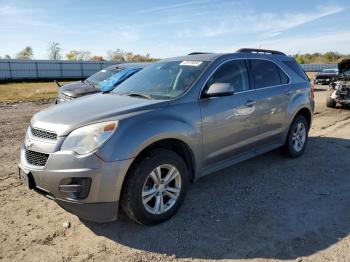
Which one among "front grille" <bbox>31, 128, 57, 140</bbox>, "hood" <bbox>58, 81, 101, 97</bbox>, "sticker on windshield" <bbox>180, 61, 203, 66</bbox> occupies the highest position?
"sticker on windshield" <bbox>180, 61, 203, 66</bbox>

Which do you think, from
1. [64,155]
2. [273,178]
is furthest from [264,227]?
[64,155]

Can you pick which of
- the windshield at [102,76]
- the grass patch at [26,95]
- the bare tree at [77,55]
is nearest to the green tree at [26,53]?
the bare tree at [77,55]

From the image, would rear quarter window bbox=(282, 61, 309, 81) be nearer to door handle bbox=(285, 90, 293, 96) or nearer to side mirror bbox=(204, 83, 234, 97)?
door handle bbox=(285, 90, 293, 96)

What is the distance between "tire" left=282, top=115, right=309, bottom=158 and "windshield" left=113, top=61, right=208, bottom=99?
2.33 meters

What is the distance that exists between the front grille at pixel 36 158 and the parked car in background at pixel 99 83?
216 inches

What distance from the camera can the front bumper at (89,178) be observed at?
3.46 meters

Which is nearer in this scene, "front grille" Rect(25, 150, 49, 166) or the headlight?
the headlight

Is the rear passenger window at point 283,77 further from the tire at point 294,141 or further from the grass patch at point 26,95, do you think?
the grass patch at point 26,95

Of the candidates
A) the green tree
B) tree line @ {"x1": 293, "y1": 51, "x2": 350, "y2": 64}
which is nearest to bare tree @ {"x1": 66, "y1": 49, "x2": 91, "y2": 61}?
the green tree

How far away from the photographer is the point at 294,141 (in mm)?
6445

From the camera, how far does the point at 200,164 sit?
4.47 meters

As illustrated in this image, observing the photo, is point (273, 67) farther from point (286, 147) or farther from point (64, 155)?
point (64, 155)

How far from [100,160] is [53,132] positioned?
0.64 meters

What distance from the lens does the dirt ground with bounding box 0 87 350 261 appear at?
3523mm
